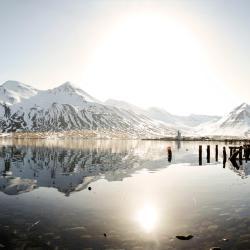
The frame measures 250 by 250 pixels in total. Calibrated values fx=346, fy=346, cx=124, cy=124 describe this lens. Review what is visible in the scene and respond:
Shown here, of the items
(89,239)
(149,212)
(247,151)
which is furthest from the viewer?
(247,151)

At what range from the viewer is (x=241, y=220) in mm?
24609

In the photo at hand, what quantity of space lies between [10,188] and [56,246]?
2075cm

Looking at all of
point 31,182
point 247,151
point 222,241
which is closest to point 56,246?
point 222,241

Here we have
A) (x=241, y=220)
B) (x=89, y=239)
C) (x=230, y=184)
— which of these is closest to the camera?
(x=89, y=239)

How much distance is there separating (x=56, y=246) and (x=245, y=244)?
10622mm

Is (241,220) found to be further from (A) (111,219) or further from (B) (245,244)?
(A) (111,219)

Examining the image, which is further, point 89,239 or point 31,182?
point 31,182

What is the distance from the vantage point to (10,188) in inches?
1487

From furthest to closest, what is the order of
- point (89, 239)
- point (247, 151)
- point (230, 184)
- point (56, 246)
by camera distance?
1. point (247, 151)
2. point (230, 184)
3. point (89, 239)
4. point (56, 246)

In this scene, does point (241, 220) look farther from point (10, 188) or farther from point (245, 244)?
point (10, 188)

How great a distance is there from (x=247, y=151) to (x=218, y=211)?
5796 centimetres

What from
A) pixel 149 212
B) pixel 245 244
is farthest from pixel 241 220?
pixel 149 212

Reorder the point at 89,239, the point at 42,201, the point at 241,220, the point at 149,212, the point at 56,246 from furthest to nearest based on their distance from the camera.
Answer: the point at 42,201 → the point at 149,212 → the point at 241,220 → the point at 89,239 → the point at 56,246

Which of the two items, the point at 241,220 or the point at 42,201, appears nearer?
the point at 241,220
